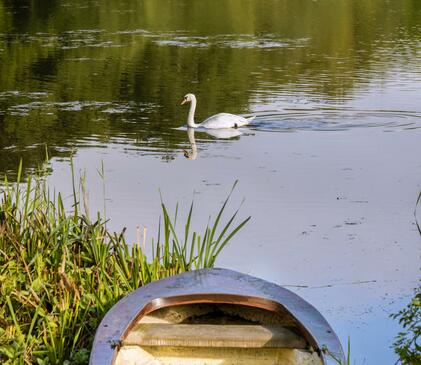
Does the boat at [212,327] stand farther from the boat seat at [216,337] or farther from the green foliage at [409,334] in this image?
the green foliage at [409,334]

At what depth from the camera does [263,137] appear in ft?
49.8

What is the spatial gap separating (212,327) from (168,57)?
59.6 feet

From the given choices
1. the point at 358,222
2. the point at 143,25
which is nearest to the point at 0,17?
the point at 143,25

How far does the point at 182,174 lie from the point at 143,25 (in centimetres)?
1925

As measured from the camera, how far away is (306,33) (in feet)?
98.2

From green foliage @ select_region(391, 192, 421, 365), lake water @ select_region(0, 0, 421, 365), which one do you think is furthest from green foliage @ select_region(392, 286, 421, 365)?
lake water @ select_region(0, 0, 421, 365)

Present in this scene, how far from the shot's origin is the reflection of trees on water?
1633cm

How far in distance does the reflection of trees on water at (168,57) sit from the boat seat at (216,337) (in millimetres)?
7979

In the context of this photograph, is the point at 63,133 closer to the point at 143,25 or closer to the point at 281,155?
the point at 281,155

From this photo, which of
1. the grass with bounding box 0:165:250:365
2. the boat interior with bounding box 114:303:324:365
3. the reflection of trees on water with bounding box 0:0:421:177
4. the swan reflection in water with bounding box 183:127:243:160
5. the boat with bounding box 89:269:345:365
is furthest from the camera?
the reflection of trees on water with bounding box 0:0:421:177

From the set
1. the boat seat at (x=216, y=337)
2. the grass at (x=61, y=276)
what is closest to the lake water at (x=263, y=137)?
the boat seat at (x=216, y=337)

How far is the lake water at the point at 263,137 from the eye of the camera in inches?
356

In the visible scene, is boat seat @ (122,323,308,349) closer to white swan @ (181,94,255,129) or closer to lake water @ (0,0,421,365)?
lake water @ (0,0,421,365)

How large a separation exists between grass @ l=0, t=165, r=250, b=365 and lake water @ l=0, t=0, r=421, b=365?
1610 millimetres
